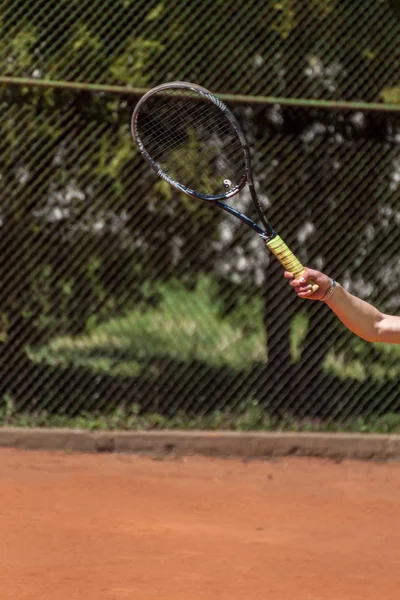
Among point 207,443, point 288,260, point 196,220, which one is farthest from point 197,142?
point 288,260

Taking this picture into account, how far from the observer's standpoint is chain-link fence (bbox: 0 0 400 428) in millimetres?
5707

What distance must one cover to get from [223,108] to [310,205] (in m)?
2.71

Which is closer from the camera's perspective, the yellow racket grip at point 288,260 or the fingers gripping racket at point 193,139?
the yellow racket grip at point 288,260

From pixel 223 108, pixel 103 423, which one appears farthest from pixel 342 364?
pixel 223 108

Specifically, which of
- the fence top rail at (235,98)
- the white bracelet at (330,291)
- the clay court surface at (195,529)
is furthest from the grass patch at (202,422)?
the white bracelet at (330,291)

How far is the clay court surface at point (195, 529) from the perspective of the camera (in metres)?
3.20

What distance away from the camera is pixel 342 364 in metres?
6.14

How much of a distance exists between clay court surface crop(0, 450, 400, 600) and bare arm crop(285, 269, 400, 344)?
101 cm

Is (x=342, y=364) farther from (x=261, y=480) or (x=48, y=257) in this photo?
(x=48, y=257)

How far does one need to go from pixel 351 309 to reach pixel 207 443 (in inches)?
118

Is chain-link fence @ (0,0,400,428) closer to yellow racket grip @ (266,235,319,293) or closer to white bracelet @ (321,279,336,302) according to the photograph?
yellow racket grip @ (266,235,319,293)

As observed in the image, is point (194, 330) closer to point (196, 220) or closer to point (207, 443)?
point (196, 220)

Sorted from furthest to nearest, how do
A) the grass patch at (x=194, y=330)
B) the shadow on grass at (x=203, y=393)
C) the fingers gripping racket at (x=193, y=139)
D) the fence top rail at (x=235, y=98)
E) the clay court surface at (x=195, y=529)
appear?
the grass patch at (x=194, y=330)
the shadow on grass at (x=203, y=393)
the fence top rail at (x=235, y=98)
the fingers gripping racket at (x=193, y=139)
the clay court surface at (x=195, y=529)

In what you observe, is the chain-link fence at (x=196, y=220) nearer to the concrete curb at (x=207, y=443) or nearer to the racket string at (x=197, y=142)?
the concrete curb at (x=207, y=443)
